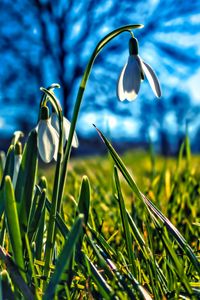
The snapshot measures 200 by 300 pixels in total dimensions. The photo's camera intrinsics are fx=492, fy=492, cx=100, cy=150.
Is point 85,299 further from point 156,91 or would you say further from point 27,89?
point 27,89

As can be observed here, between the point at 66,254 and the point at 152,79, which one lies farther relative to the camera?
the point at 152,79

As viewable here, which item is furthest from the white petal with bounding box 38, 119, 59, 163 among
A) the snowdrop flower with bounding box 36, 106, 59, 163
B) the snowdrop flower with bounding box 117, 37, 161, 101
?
the snowdrop flower with bounding box 117, 37, 161, 101

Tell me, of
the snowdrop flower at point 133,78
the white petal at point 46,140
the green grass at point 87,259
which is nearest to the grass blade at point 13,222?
the green grass at point 87,259

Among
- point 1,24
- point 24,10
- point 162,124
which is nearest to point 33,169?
point 24,10

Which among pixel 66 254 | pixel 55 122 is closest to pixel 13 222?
pixel 66 254

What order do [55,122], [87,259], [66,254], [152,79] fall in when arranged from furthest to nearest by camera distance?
[55,122] < [152,79] < [87,259] < [66,254]

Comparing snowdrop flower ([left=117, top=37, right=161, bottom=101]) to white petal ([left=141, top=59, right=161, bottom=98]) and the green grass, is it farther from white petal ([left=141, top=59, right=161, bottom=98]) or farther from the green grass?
the green grass

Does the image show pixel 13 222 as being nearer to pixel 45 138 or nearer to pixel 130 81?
pixel 45 138
